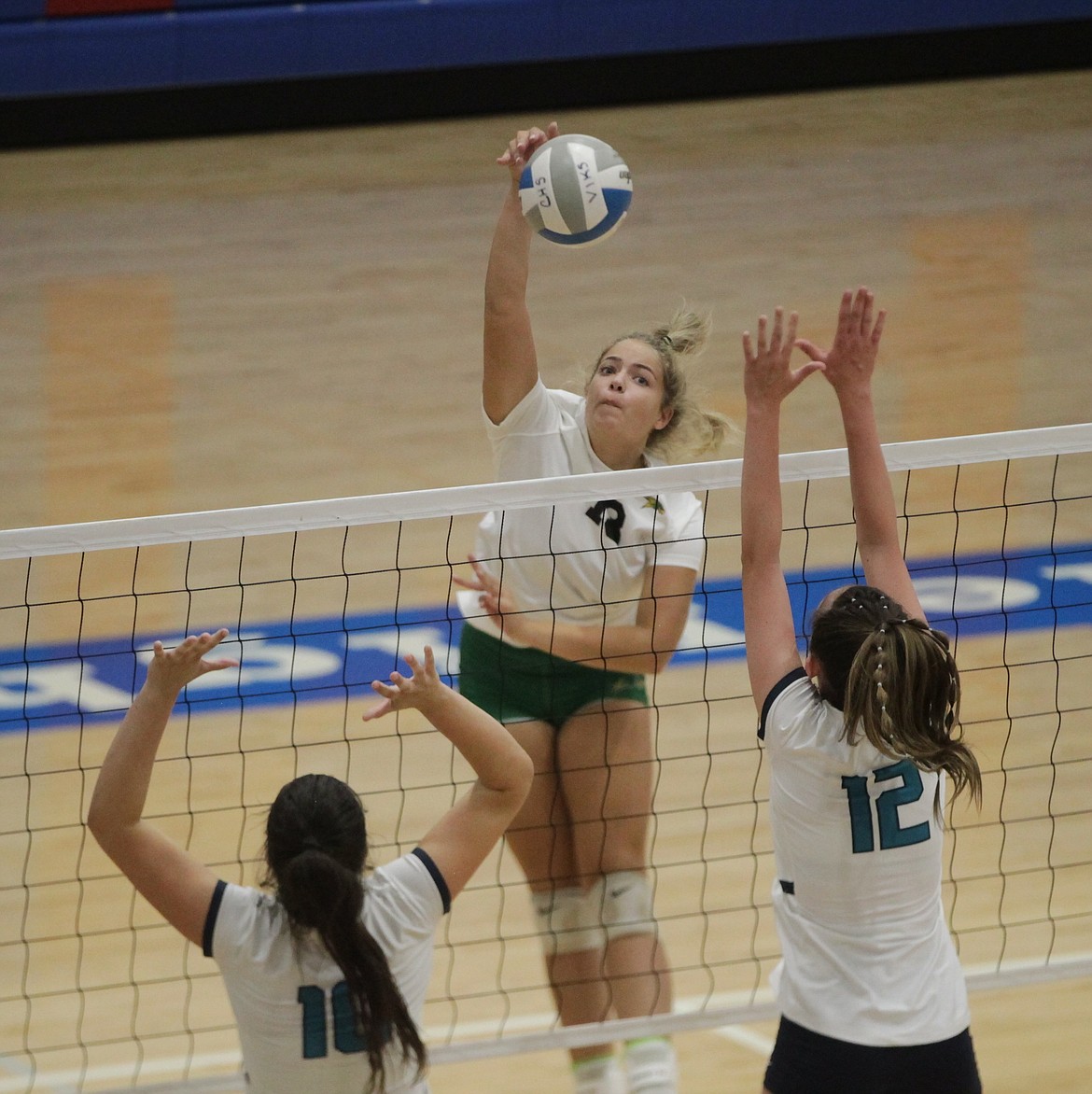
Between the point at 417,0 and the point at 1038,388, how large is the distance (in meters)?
6.09

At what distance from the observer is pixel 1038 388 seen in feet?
27.2

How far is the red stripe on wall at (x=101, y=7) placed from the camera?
1185 centimetres

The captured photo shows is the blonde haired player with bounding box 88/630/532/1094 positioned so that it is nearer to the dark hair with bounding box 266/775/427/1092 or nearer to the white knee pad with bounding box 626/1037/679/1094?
the dark hair with bounding box 266/775/427/1092

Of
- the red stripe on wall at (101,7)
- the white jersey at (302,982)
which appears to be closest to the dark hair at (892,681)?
the white jersey at (302,982)

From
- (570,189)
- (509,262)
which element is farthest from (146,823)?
(570,189)

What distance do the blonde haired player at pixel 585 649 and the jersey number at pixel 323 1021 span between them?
132 centimetres

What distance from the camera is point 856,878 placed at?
283 centimetres

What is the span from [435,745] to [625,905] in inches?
75.6

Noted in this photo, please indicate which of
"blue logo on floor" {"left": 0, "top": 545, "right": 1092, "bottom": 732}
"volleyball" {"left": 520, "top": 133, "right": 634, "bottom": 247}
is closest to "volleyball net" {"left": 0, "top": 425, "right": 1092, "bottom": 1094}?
"blue logo on floor" {"left": 0, "top": 545, "right": 1092, "bottom": 732}

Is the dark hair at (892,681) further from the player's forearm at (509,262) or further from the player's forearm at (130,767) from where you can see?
the player's forearm at (509,262)

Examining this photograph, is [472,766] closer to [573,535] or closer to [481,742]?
[481,742]

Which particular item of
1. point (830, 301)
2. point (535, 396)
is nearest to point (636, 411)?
point (535, 396)

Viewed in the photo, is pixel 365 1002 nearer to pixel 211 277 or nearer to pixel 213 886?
pixel 213 886

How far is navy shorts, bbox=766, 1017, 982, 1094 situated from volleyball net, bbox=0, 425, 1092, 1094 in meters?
0.92
